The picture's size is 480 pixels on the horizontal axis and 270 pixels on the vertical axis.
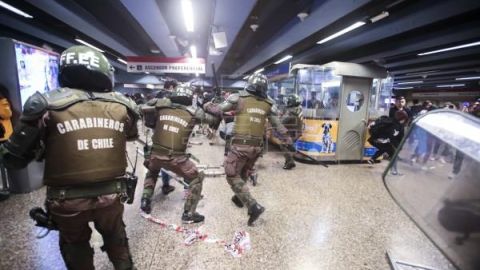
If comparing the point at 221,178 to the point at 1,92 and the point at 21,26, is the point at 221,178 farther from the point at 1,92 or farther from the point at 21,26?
the point at 21,26

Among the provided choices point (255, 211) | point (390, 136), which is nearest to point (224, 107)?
point (255, 211)

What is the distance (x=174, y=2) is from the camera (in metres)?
5.50

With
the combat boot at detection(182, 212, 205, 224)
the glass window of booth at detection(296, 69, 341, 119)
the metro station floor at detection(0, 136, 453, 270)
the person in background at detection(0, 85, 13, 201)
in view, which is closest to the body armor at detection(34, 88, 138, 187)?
the metro station floor at detection(0, 136, 453, 270)

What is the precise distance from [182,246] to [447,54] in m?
10.2

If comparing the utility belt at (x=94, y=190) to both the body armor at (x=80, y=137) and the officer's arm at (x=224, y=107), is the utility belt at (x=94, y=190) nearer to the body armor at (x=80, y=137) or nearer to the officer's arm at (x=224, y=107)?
the body armor at (x=80, y=137)

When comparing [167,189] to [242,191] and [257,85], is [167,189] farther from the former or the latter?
[257,85]

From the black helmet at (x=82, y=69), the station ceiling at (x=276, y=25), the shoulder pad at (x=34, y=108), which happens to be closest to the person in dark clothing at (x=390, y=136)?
the station ceiling at (x=276, y=25)

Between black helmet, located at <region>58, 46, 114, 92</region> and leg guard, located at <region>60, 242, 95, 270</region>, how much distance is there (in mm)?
940

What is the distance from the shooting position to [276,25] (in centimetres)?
684

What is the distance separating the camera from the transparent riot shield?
101 centimetres

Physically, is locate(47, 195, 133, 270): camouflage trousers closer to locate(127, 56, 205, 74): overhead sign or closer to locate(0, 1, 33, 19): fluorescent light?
locate(0, 1, 33, 19): fluorescent light

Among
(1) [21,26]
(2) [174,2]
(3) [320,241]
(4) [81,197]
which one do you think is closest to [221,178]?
(3) [320,241]

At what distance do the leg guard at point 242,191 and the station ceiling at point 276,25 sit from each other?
3.60 meters

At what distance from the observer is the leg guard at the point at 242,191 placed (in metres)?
2.58
